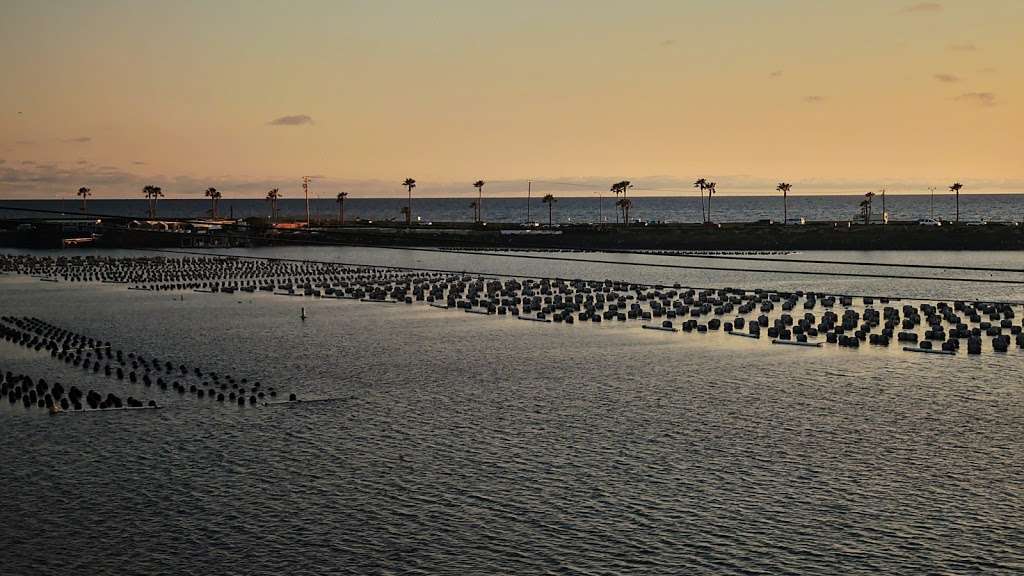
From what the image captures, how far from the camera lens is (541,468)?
1986 inches

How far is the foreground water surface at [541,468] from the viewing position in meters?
39.7

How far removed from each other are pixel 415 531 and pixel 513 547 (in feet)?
14.0

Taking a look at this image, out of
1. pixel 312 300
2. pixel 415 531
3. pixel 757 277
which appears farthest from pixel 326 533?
pixel 757 277

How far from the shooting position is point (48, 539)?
41344 mm

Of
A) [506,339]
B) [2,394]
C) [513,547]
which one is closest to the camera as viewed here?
[513,547]

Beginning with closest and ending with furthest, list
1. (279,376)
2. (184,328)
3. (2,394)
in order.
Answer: (2,394), (279,376), (184,328)

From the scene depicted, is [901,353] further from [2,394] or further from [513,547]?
[2,394]

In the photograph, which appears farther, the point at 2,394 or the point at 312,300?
the point at 312,300

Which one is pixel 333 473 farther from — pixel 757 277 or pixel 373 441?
pixel 757 277

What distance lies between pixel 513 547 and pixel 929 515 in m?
17.1

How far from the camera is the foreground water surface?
39.7 metres

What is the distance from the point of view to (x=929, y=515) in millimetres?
43219

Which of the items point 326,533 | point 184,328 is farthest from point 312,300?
point 326,533

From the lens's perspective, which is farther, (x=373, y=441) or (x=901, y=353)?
(x=901, y=353)
